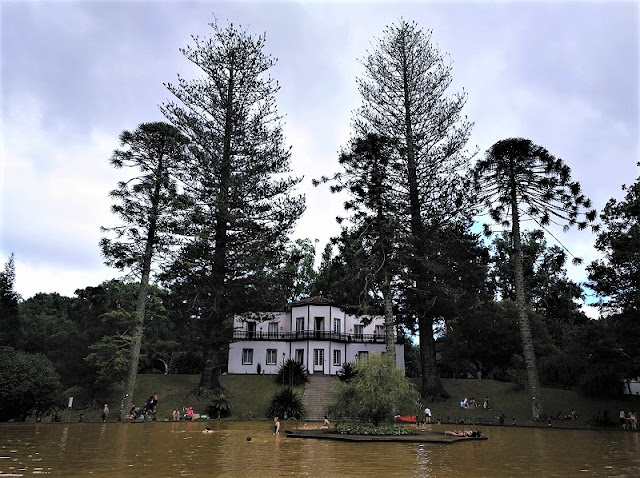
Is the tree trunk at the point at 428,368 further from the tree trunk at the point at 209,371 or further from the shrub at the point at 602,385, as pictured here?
the tree trunk at the point at 209,371

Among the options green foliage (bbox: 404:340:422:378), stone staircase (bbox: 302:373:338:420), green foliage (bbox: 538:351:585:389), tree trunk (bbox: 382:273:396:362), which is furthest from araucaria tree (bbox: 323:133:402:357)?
green foliage (bbox: 404:340:422:378)

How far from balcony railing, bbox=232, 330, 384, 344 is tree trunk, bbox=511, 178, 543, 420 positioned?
2140cm

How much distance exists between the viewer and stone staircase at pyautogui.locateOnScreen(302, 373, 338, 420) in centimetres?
3397

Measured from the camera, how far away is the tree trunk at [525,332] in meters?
29.7

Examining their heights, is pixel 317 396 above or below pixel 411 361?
below

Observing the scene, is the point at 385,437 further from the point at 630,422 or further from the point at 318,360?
the point at 318,360

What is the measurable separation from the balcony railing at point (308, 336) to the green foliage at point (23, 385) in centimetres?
2267

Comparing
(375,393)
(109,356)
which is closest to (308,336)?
(109,356)

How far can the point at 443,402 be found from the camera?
3600 cm

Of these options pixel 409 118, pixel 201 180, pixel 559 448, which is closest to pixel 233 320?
pixel 201 180

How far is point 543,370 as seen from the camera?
41000 mm

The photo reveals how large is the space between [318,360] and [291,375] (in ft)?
26.4

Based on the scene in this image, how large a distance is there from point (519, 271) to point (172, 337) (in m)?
40.7

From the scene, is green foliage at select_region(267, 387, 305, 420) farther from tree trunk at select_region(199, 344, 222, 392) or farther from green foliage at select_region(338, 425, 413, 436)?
green foliage at select_region(338, 425, 413, 436)
